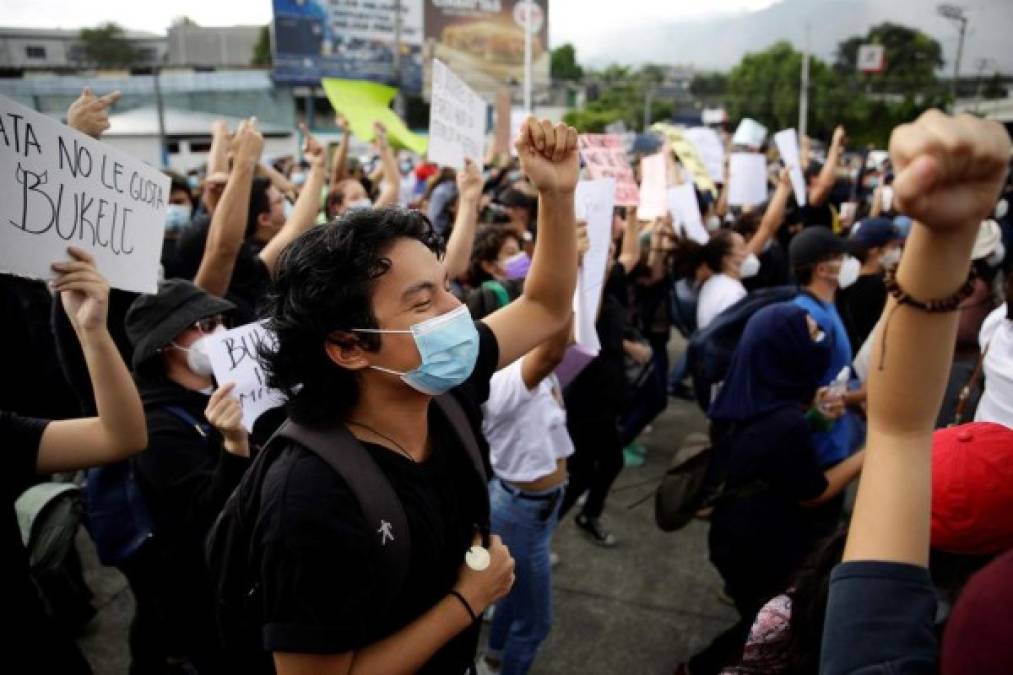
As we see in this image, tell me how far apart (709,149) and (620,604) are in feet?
18.3

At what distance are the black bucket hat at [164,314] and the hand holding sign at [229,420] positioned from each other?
0.41 metres

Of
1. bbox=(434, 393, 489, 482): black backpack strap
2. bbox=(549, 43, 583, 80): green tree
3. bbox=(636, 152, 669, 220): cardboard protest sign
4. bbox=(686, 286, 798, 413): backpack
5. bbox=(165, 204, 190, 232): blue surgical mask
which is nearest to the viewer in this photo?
bbox=(434, 393, 489, 482): black backpack strap

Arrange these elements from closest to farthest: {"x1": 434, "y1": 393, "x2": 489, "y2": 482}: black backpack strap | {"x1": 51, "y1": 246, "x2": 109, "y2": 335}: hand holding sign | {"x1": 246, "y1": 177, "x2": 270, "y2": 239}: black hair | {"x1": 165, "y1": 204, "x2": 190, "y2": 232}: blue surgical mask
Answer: {"x1": 434, "y1": 393, "x2": 489, "y2": 482}: black backpack strap
{"x1": 51, "y1": 246, "x2": 109, "y2": 335}: hand holding sign
{"x1": 246, "y1": 177, "x2": 270, "y2": 239}: black hair
{"x1": 165, "y1": 204, "x2": 190, "y2": 232}: blue surgical mask

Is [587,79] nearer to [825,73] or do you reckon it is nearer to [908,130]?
[825,73]

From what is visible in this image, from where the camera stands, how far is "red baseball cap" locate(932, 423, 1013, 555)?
111 centimetres

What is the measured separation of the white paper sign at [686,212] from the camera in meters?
5.03

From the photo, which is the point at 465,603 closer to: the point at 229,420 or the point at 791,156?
the point at 229,420

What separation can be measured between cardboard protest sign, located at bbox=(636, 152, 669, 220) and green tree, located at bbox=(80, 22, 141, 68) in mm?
64550

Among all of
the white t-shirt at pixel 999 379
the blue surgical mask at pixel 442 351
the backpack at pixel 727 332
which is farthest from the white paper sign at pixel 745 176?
the blue surgical mask at pixel 442 351

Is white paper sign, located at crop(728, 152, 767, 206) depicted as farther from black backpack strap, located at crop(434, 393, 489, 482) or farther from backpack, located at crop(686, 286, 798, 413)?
black backpack strap, located at crop(434, 393, 489, 482)

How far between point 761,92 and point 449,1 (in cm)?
2908

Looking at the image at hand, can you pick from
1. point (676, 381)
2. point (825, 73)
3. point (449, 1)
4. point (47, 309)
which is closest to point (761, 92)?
point (825, 73)

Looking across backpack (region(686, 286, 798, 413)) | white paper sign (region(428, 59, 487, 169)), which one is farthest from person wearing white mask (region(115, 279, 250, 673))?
backpack (region(686, 286, 798, 413))

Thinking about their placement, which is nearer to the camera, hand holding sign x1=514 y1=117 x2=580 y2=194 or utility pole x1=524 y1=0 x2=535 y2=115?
hand holding sign x1=514 y1=117 x2=580 y2=194
